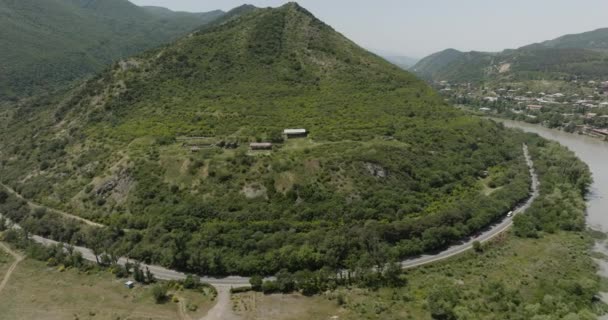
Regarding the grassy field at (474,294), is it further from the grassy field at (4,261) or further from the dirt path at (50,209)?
the grassy field at (4,261)

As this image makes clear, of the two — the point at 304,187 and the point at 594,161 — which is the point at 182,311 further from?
the point at 594,161

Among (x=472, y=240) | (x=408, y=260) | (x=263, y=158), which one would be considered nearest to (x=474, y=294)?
(x=408, y=260)

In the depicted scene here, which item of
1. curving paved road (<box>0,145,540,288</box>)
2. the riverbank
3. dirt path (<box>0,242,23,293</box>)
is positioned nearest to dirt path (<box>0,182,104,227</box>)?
curving paved road (<box>0,145,540,288</box>)

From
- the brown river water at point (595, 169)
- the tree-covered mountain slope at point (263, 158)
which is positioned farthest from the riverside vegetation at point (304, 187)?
the brown river water at point (595, 169)

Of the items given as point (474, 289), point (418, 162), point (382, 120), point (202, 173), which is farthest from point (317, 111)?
point (474, 289)

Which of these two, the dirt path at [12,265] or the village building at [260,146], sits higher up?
the village building at [260,146]

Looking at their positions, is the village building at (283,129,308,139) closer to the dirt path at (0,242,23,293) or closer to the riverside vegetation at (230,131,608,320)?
the riverside vegetation at (230,131,608,320)
